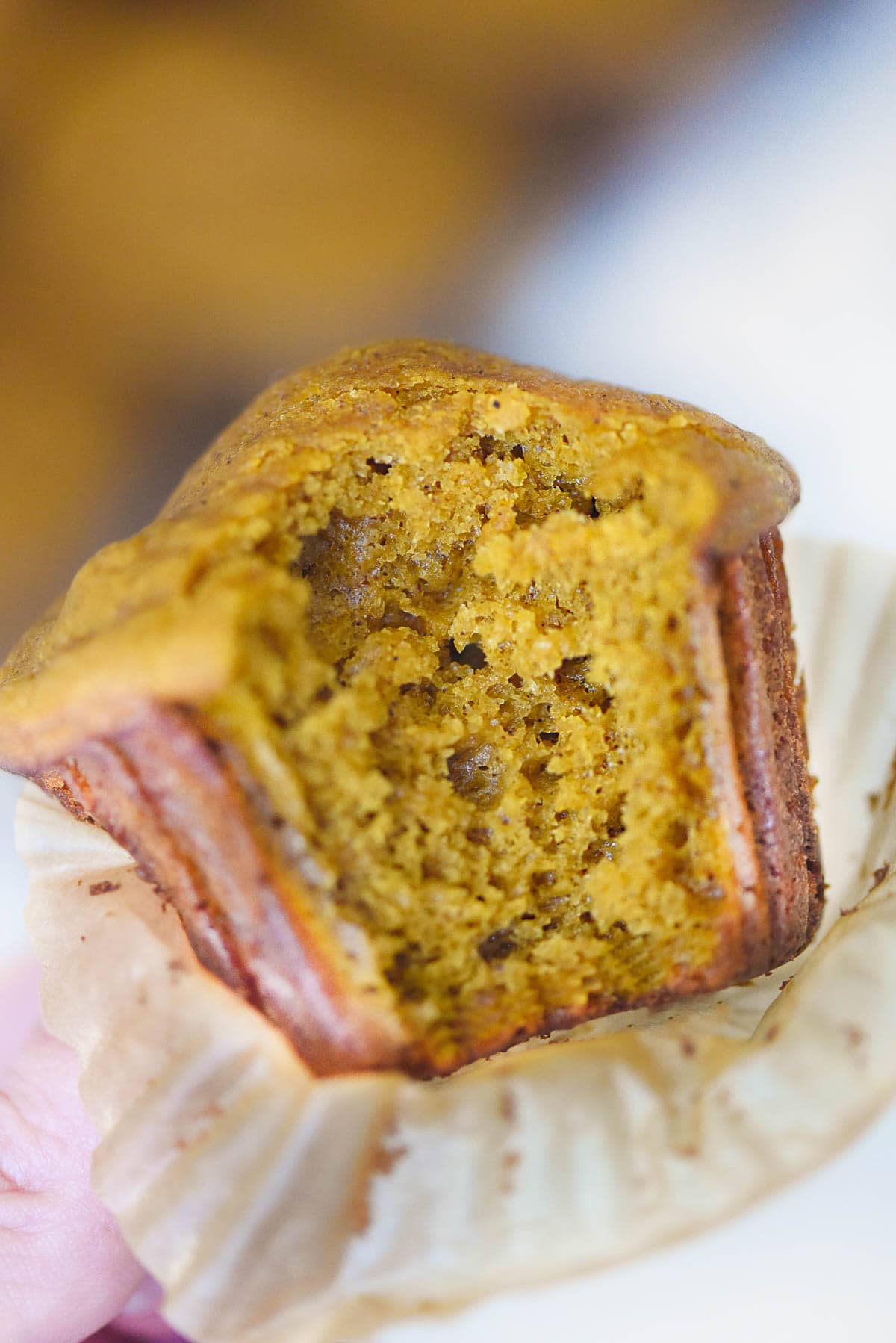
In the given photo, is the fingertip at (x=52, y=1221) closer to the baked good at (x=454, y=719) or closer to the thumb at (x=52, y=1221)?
the thumb at (x=52, y=1221)

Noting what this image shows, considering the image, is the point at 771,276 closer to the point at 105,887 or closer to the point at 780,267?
the point at 780,267

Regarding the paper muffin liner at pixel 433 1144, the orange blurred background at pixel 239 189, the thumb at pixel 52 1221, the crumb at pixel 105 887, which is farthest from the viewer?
the orange blurred background at pixel 239 189

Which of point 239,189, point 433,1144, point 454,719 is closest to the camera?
point 433,1144

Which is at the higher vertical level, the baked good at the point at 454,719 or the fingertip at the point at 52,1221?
the baked good at the point at 454,719

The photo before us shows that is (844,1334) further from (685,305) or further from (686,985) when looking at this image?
(685,305)

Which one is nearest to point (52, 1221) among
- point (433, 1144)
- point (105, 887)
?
point (105, 887)

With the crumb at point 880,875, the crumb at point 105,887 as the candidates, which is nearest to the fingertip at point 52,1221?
the crumb at point 105,887

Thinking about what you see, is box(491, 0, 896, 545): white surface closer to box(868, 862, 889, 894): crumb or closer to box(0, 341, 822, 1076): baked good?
box(868, 862, 889, 894): crumb
